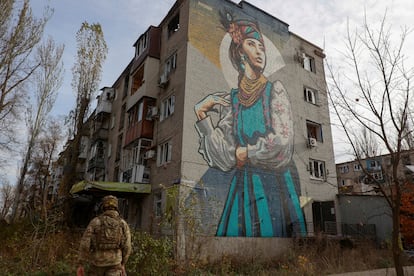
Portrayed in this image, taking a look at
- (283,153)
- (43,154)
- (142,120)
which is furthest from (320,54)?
(43,154)

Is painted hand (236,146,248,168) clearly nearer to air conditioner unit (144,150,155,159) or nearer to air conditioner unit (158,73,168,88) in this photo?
air conditioner unit (144,150,155,159)

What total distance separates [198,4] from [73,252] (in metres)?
14.1

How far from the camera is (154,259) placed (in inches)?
293

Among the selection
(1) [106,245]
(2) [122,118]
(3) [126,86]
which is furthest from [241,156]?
(3) [126,86]

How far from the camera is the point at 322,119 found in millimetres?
21219

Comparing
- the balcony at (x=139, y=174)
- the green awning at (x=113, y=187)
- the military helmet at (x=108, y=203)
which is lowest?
the military helmet at (x=108, y=203)

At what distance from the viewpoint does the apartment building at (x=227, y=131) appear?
1441 cm

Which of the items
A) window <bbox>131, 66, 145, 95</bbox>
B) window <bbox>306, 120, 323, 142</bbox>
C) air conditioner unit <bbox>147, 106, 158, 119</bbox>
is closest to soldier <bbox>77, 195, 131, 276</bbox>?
air conditioner unit <bbox>147, 106, 158, 119</bbox>

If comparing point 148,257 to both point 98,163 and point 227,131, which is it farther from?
point 98,163

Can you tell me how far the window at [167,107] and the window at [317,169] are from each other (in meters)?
9.81

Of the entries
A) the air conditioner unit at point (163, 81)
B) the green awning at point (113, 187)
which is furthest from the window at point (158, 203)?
the air conditioner unit at point (163, 81)

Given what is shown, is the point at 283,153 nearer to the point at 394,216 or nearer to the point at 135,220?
the point at 135,220

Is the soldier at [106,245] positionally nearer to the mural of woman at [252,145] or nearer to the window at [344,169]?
the mural of woman at [252,145]

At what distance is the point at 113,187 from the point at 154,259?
Answer: 7569 millimetres
